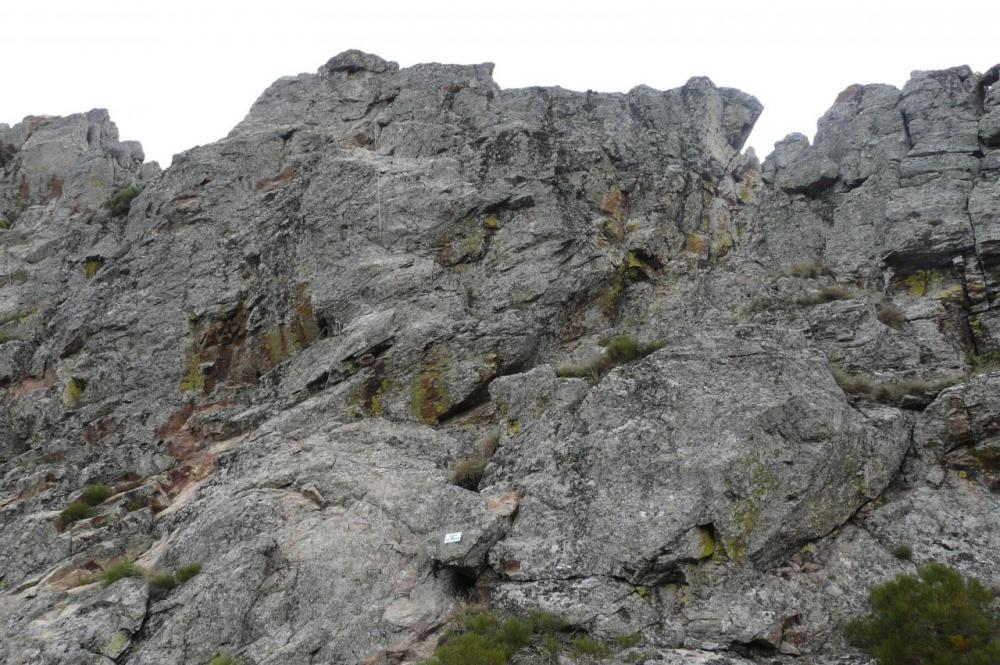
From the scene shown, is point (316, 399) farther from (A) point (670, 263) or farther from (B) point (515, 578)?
(A) point (670, 263)

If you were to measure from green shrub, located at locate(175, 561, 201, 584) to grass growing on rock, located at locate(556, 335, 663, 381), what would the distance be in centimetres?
922

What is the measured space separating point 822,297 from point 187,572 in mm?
16767

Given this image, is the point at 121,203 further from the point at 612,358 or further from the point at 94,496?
the point at 612,358

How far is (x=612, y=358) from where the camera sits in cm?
1791

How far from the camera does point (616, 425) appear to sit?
49.6 ft

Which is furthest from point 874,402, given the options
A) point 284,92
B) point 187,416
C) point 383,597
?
point 284,92

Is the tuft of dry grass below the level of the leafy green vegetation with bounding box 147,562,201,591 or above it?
above

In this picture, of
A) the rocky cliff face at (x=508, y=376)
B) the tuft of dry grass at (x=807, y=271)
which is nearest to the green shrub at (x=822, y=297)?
the rocky cliff face at (x=508, y=376)

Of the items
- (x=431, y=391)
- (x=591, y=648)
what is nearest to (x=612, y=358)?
(x=431, y=391)

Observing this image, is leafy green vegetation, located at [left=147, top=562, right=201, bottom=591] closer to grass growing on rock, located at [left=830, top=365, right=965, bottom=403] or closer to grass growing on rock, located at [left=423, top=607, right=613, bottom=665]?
grass growing on rock, located at [left=423, top=607, right=613, bottom=665]


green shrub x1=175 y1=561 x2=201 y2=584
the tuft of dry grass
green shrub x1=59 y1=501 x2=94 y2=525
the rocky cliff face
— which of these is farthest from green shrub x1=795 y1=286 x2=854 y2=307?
green shrub x1=59 y1=501 x2=94 y2=525

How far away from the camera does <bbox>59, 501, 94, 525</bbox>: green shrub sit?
1845 cm

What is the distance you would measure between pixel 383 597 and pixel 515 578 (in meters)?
2.59

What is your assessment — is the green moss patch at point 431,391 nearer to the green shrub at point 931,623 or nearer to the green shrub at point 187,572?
the green shrub at point 187,572
